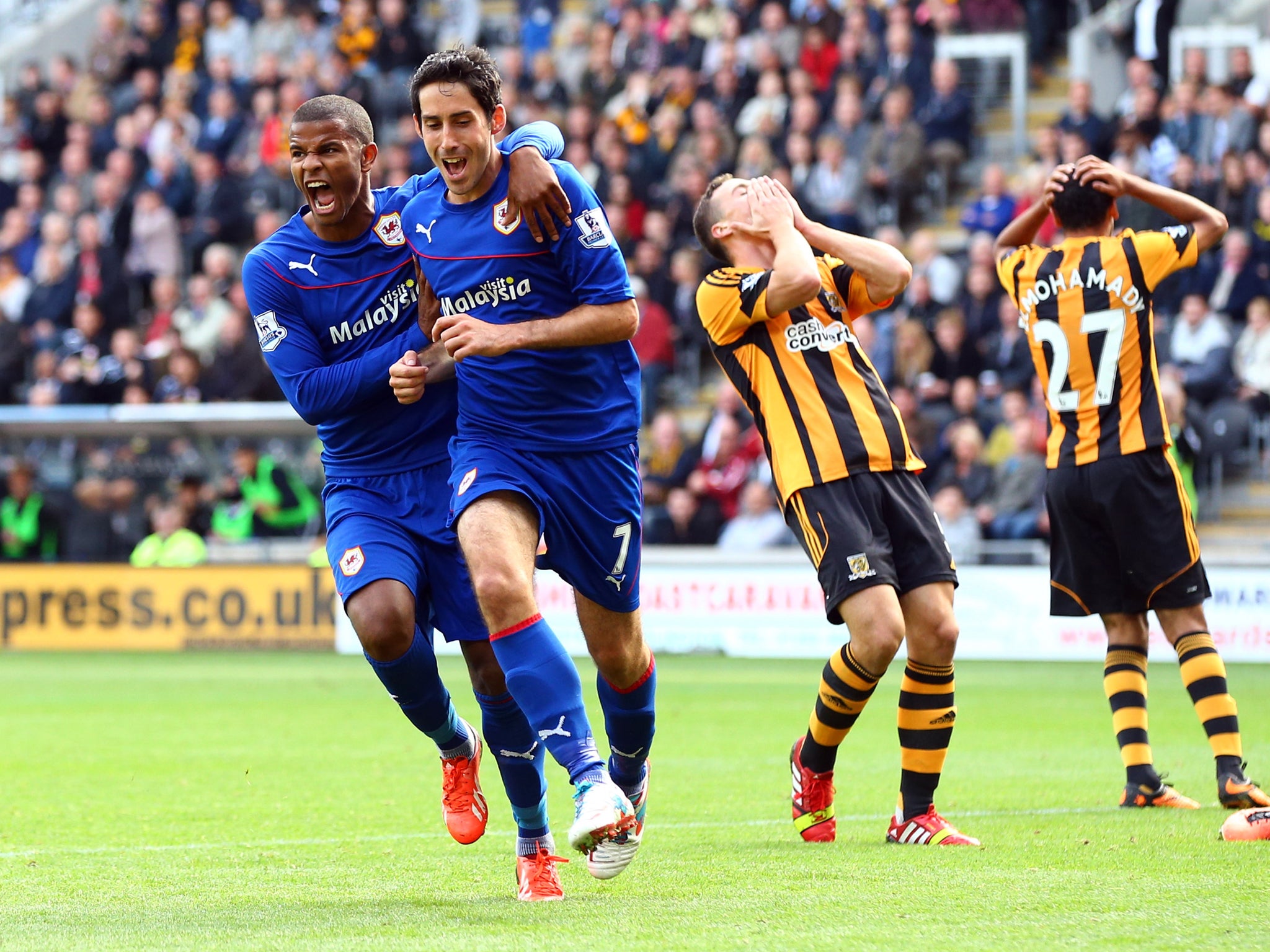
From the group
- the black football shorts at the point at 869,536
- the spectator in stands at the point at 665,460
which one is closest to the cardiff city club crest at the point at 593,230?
the black football shorts at the point at 869,536

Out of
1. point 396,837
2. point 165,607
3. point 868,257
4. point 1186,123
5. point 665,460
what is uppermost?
point 1186,123

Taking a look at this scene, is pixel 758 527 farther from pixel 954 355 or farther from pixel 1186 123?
pixel 1186 123

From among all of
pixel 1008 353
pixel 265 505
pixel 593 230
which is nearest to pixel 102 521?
pixel 265 505

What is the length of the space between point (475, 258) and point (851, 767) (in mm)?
4039

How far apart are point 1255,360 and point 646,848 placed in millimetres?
11292

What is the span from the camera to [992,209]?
60.8ft

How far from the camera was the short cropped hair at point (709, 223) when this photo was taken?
21.4 feet

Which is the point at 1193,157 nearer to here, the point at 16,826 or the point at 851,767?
the point at 851,767

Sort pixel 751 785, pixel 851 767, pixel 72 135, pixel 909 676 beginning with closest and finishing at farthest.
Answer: pixel 909 676 < pixel 751 785 < pixel 851 767 < pixel 72 135

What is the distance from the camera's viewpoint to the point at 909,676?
20.8 feet

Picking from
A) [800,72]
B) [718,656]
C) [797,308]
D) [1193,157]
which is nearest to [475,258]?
[797,308]

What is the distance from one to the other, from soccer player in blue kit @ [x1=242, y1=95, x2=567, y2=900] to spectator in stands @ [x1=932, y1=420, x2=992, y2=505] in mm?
10789

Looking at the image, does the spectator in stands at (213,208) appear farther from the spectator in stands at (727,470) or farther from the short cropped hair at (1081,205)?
the short cropped hair at (1081,205)

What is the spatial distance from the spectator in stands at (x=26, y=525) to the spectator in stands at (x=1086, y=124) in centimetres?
1116
